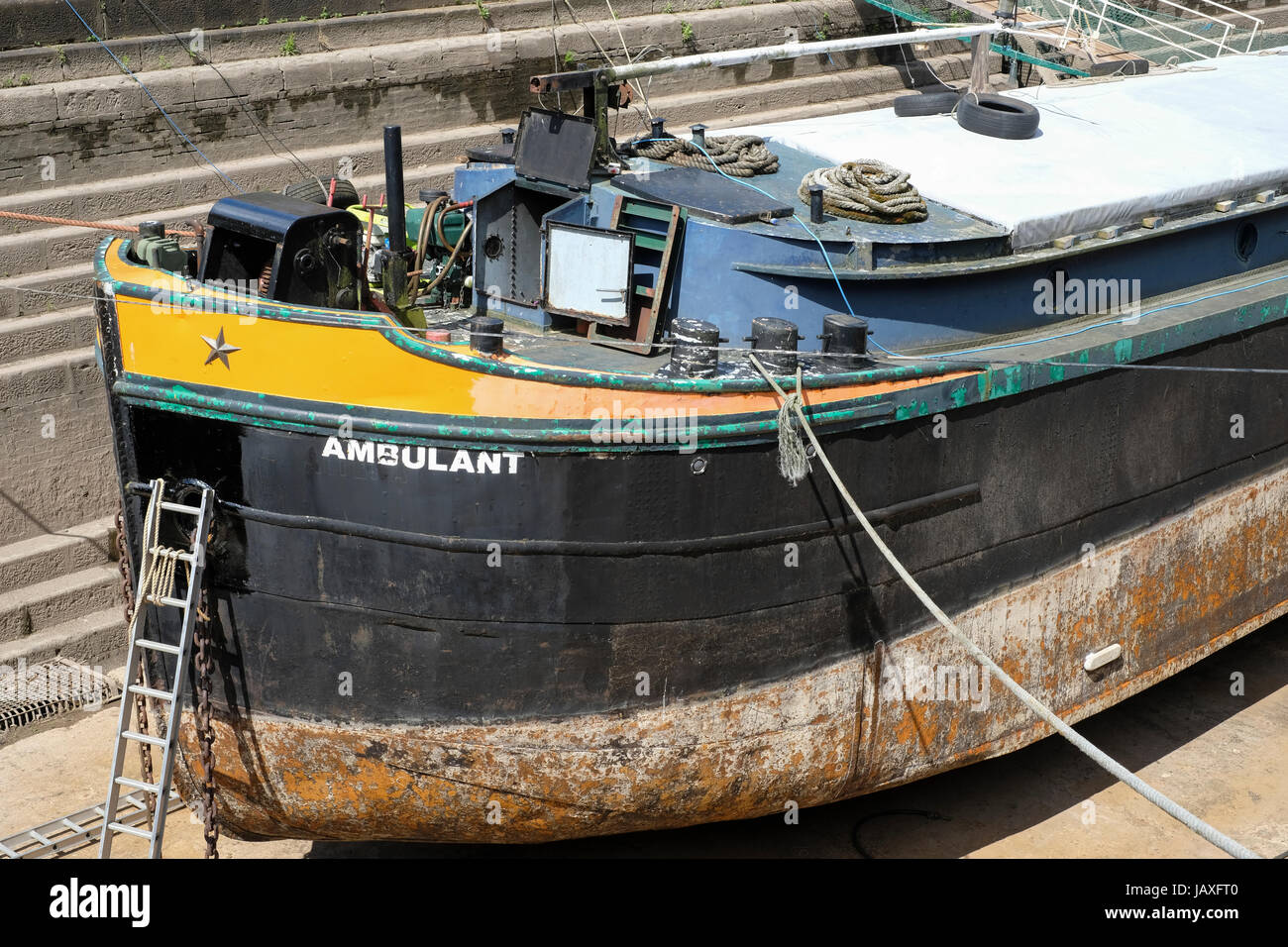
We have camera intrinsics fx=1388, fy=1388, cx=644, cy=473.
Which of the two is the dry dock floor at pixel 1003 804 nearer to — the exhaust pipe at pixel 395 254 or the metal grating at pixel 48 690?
the metal grating at pixel 48 690

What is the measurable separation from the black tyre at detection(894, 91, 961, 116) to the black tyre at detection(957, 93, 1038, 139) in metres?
0.28

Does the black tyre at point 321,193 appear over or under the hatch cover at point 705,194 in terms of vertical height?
under

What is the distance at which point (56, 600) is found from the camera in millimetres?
8875

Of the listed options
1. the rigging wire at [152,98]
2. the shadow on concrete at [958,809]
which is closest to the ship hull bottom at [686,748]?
the shadow on concrete at [958,809]

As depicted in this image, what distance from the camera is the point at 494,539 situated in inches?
234

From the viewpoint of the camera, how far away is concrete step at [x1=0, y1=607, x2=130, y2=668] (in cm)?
864

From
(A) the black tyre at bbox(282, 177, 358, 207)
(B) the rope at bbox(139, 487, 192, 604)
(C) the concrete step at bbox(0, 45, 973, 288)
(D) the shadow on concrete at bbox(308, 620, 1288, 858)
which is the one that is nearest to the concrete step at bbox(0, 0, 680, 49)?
(C) the concrete step at bbox(0, 45, 973, 288)

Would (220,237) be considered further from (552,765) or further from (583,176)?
(552,765)

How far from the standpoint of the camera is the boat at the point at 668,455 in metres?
5.98

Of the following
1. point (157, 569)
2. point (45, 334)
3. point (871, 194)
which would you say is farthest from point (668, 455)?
point (45, 334)

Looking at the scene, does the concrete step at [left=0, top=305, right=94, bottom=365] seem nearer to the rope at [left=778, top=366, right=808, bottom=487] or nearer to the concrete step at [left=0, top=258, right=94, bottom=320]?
the concrete step at [left=0, top=258, right=94, bottom=320]

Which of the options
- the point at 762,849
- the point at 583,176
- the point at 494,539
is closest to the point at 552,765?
the point at 494,539

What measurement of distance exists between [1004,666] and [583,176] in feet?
11.1

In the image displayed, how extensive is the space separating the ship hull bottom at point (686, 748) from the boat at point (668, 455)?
0.07 ft
